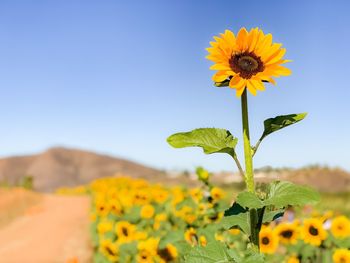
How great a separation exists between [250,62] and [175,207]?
3.58 metres

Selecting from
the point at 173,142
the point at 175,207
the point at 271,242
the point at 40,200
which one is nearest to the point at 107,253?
the point at 175,207

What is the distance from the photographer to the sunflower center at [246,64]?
158 cm

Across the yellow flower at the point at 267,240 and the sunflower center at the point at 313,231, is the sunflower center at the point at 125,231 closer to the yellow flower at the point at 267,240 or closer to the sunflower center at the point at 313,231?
the yellow flower at the point at 267,240

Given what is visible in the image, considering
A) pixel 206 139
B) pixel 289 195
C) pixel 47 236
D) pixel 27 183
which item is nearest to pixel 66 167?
pixel 27 183

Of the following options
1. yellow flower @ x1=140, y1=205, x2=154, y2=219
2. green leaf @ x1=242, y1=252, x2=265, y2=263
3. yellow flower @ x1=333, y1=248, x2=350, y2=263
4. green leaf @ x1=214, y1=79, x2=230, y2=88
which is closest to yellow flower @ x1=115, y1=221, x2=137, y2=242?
yellow flower @ x1=140, y1=205, x2=154, y2=219

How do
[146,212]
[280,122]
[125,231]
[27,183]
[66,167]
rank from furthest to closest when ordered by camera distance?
[66,167], [27,183], [146,212], [125,231], [280,122]

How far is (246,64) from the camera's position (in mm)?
1592

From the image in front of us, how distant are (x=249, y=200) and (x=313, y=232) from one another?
1.81 m

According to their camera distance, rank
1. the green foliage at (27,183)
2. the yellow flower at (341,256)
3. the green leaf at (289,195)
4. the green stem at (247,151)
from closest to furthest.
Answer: the green leaf at (289,195), the green stem at (247,151), the yellow flower at (341,256), the green foliage at (27,183)

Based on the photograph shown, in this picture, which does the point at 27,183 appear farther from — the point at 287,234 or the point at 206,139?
the point at 206,139

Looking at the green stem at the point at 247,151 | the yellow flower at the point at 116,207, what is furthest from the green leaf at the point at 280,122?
the yellow flower at the point at 116,207

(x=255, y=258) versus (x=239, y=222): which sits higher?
(x=239, y=222)

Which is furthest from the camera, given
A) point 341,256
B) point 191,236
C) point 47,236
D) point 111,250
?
point 47,236

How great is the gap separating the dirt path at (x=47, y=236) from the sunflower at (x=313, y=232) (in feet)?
9.52
